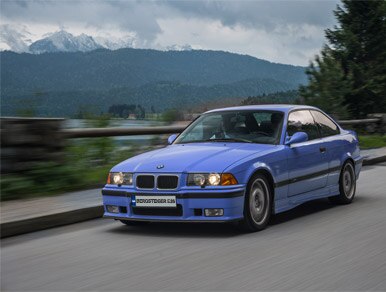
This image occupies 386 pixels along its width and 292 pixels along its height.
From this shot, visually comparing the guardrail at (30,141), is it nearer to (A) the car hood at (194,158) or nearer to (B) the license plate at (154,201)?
(A) the car hood at (194,158)

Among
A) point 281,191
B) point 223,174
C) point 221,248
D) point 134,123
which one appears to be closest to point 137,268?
point 221,248

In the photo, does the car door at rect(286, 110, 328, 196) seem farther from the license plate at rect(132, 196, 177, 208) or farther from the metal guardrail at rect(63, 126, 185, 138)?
the metal guardrail at rect(63, 126, 185, 138)

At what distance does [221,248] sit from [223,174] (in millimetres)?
872

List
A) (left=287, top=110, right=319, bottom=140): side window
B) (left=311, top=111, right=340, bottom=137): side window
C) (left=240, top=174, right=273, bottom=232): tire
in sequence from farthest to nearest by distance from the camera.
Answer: (left=311, top=111, right=340, bottom=137): side window
(left=287, top=110, right=319, bottom=140): side window
(left=240, top=174, right=273, bottom=232): tire

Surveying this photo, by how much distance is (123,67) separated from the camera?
132750 millimetres

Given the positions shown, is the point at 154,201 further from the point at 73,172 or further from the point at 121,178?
the point at 73,172

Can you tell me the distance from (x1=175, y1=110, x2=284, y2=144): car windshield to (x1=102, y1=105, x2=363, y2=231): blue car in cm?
1

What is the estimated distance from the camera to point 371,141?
2278cm

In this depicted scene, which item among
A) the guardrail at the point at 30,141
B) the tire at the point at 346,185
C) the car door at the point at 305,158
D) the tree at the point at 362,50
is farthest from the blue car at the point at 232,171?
the tree at the point at 362,50

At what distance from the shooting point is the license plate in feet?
24.1

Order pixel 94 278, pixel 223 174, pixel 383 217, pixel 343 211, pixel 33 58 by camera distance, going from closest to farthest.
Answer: pixel 94 278
pixel 223 174
pixel 383 217
pixel 343 211
pixel 33 58

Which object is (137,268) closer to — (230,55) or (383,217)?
(383,217)

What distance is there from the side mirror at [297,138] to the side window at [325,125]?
1.13 m

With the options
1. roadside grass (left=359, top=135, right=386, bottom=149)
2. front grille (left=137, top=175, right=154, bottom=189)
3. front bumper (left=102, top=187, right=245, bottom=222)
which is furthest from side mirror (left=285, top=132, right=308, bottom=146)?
roadside grass (left=359, top=135, right=386, bottom=149)
